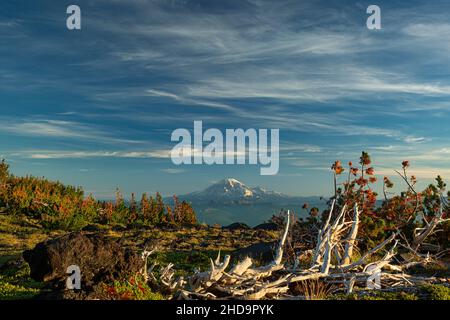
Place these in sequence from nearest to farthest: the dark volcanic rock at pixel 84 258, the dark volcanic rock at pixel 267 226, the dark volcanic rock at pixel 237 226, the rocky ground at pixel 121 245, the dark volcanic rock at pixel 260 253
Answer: the dark volcanic rock at pixel 84 258 → the rocky ground at pixel 121 245 → the dark volcanic rock at pixel 260 253 → the dark volcanic rock at pixel 267 226 → the dark volcanic rock at pixel 237 226

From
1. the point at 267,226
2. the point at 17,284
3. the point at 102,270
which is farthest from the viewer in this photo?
the point at 267,226

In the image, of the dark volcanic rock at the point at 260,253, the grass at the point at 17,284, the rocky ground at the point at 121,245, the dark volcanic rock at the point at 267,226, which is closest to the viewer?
the grass at the point at 17,284

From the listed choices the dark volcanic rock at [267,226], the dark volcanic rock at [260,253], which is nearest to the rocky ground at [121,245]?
the dark volcanic rock at [260,253]

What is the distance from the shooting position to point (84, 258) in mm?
10969

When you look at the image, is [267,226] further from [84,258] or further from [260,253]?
[84,258]

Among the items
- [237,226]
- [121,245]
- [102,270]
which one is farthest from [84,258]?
[237,226]

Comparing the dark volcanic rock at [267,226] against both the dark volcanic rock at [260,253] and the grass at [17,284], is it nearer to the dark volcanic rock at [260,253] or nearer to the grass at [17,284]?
the dark volcanic rock at [260,253]

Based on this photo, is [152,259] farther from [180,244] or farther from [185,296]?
[185,296]

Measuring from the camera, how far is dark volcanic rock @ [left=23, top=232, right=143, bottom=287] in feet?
35.1

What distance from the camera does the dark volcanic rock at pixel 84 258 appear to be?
10.7 m

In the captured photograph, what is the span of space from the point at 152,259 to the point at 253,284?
7491 mm

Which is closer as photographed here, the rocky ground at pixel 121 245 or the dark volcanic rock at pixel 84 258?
the dark volcanic rock at pixel 84 258

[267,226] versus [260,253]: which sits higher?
[260,253]

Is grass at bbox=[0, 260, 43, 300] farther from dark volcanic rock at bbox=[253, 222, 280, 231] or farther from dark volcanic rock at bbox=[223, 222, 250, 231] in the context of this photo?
dark volcanic rock at bbox=[253, 222, 280, 231]
